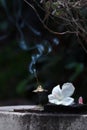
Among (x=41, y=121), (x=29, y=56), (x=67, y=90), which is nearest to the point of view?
(x=41, y=121)

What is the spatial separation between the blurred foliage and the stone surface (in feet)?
3.06

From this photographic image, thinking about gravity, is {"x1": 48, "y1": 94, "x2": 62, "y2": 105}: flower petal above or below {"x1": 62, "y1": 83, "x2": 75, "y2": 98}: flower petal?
below

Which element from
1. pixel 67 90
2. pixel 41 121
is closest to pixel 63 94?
pixel 67 90

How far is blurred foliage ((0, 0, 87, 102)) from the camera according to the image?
11.8 feet

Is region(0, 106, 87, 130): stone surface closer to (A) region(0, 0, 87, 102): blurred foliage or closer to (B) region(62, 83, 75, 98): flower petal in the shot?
(B) region(62, 83, 75, 98): flower petal

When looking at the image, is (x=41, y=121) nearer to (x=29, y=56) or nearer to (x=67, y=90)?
(x=67, y=90)

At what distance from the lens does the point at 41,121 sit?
5.82 ft

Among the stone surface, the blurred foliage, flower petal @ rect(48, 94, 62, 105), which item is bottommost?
the blurred foliage

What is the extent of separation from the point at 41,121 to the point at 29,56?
2696 millimetres

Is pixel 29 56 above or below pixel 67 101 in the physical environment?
below

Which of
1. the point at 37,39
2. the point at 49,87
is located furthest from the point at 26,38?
the point at 49,87

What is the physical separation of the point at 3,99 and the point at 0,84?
4.9 inches

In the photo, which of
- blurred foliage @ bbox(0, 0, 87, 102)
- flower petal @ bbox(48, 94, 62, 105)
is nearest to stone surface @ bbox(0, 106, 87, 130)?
flower petal @ bbox(48, 94, 62, 105)

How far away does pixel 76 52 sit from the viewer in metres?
3.62
